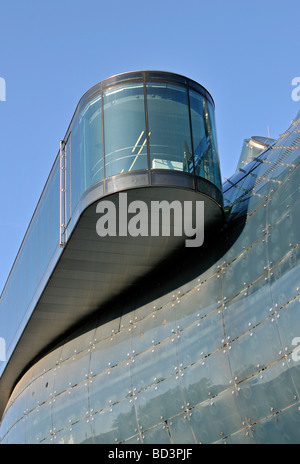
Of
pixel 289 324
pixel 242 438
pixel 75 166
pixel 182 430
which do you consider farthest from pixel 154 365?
pixel 75 166

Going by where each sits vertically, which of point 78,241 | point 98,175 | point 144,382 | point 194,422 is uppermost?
point 98,175

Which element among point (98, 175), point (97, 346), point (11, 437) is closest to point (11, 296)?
point (11, 437)

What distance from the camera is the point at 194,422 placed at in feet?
36.6

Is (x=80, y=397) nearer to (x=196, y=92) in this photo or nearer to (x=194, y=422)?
(x=194, y=422)

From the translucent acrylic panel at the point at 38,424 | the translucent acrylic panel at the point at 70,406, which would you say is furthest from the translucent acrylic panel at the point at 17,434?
the translucent acrylic panel at the point at 70,406

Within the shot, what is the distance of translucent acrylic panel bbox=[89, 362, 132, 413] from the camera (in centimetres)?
1297

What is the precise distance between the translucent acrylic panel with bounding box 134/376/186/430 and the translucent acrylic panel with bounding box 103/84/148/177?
4.02 metres

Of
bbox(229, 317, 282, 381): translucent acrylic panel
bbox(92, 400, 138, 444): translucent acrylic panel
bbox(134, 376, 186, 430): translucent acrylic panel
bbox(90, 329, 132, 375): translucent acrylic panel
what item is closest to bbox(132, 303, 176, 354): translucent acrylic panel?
bbox(90, 329, 132, 375): translucent acrylic panel

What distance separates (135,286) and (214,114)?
408 centimetres

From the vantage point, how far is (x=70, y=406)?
14.8 meters
